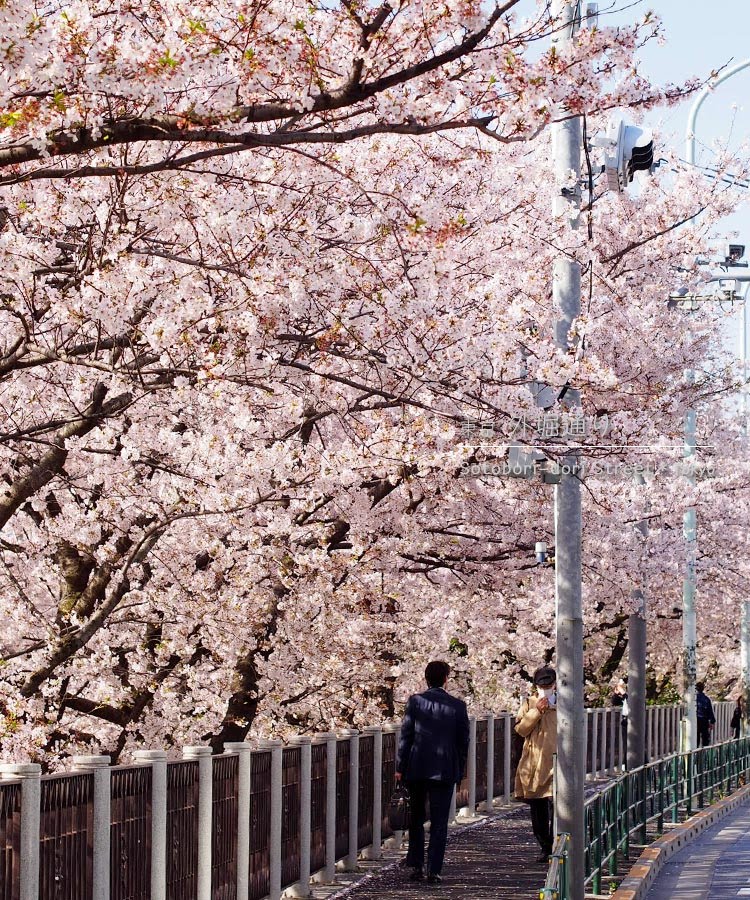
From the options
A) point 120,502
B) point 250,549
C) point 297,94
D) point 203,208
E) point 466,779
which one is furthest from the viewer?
point 466,779

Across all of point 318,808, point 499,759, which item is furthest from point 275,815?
point 499,759

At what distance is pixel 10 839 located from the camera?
7.05 m

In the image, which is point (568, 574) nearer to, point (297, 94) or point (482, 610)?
point (297, 94)

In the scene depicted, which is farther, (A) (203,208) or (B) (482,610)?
(B) (482,610)

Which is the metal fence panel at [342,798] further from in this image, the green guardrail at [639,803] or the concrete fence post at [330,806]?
the green guardrail at [639,803]

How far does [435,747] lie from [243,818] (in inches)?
85.0

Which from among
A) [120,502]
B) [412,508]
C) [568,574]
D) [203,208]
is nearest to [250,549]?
[120,502]

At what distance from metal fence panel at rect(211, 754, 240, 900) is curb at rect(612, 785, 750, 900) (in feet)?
11.7

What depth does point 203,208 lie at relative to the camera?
949cm

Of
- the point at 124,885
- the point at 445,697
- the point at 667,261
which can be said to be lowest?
the point at 124,885

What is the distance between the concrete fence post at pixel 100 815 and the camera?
26.3 feet

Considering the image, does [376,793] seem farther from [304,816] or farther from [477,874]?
[304,816]

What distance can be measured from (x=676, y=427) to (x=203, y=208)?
1349cm

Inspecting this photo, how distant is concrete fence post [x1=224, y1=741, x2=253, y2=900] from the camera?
420 inches
